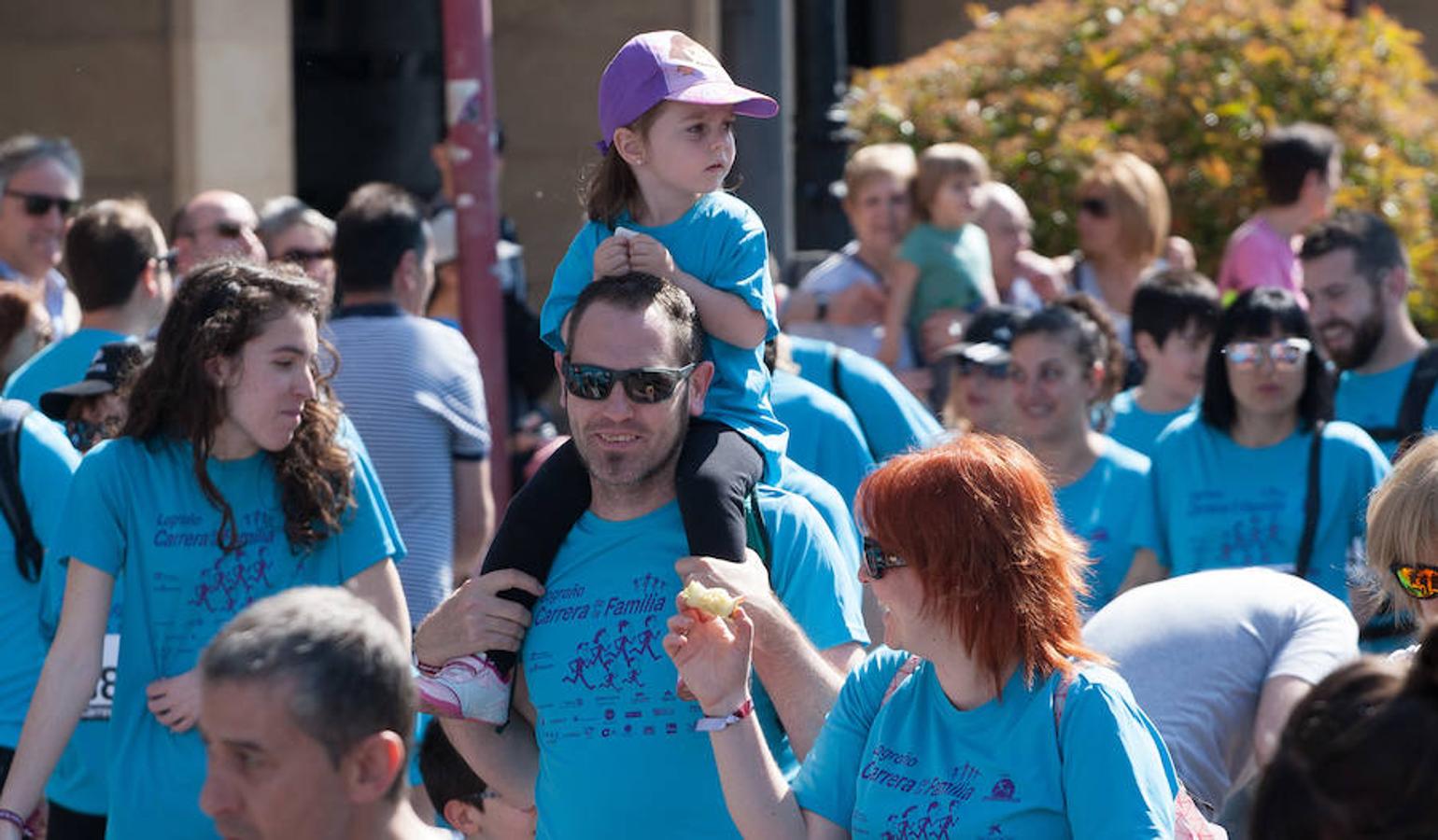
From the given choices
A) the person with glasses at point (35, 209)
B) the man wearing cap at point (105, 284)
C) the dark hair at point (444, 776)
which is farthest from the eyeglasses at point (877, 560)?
the person with glasses at point (35, 209)

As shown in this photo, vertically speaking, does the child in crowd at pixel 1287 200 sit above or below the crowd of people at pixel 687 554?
above

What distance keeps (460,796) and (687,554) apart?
1.26m

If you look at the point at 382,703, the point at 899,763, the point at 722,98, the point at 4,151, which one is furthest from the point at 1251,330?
the point at 4,151

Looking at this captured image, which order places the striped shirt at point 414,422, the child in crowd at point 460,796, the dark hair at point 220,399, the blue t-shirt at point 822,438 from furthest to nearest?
the striped shirt at point 414,422
the blue t-shirt at point 822,438
the child in crowd at point 460,796
the dark hair at point 220,399

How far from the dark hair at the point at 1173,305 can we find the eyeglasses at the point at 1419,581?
337 cm

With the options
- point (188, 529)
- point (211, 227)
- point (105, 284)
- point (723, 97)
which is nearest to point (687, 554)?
point (723, 97)

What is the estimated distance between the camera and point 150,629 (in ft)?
15.1

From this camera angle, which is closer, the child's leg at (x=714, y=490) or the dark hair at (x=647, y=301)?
the child's leg at (x=714, y=490)

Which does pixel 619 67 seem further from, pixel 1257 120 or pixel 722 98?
pixel 1257 120

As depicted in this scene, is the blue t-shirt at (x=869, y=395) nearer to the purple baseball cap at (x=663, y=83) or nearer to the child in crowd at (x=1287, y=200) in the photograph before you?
the purple baseball cap at (x=663, y=83)

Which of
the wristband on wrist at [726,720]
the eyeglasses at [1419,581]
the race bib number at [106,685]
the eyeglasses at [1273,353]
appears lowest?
the race bib number at [106,685]

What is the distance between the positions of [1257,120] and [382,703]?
8883 millimetres

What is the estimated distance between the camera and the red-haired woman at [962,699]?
134 inches

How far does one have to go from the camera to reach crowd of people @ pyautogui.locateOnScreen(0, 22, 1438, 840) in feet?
11.0
